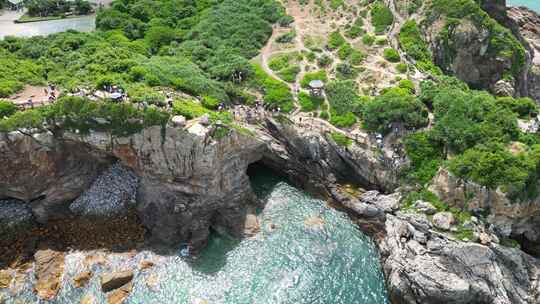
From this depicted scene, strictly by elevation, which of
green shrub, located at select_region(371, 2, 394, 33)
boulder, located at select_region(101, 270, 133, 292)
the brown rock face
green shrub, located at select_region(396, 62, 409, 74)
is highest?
green shrub, located at select_region(371, 2, 394, 33)

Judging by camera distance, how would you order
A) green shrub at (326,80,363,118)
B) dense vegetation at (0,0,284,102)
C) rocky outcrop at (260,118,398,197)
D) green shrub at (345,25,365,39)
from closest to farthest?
1. rocky outcrop at (260,118,398,197)
2. dense vegetation at (0,0,284,102)
3. green shrub at (326,80,363,118)
4. green shrub at (345,25,365,39)

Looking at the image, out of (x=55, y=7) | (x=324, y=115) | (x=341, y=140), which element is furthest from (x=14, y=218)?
(x=55, y=7)

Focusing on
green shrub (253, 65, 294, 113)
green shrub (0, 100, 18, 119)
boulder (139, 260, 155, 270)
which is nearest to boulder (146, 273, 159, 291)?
boulder (139, 260, 155, 270)

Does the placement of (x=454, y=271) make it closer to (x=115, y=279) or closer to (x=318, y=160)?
(x=318, y=160)

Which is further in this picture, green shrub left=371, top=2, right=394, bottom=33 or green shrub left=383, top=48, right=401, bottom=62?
green shrub left=371, top=2, right=394, bottom=33

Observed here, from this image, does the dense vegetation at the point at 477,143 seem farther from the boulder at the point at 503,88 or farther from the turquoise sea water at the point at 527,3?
the turquoise sea water at the point at 527,3

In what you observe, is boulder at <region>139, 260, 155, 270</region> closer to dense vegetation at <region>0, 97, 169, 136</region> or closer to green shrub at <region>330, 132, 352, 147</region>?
dense vegetation at <region>0, 97, 169, 136</region>
